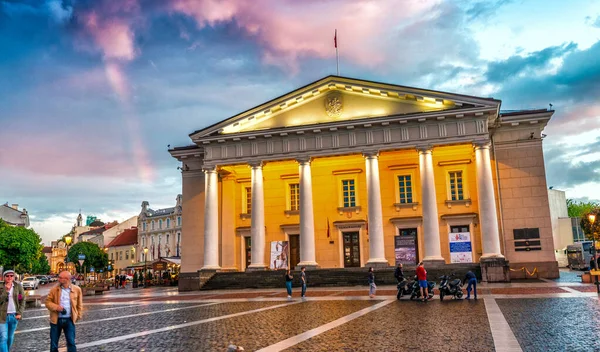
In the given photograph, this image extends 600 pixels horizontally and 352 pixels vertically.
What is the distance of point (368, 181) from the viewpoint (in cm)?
3284

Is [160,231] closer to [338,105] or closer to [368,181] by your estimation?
[338,105]

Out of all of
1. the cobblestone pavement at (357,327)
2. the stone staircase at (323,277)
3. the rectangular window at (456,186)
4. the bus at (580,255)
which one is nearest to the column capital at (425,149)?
the rectangular window at (456,186)

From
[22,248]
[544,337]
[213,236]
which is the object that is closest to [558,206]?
[213,236]

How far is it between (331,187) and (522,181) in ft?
42.3

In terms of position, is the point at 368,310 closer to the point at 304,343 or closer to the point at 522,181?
the point at 304,343

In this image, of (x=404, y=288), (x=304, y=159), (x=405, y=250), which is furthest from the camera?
(x=304, y=159)

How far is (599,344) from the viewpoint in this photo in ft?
31.3

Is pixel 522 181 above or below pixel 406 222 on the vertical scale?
above

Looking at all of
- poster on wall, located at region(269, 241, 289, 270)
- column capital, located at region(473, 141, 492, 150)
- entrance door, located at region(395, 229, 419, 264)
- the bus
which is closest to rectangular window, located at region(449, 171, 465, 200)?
column capital, located at region(473, 141, 492, 150)

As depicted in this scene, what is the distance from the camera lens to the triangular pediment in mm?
32625

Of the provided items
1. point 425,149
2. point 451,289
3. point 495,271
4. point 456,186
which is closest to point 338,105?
point 425,149

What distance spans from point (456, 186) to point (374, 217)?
22.7 feet

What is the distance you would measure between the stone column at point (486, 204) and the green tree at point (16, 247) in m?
55.1

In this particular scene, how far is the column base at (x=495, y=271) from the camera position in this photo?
29.2m
